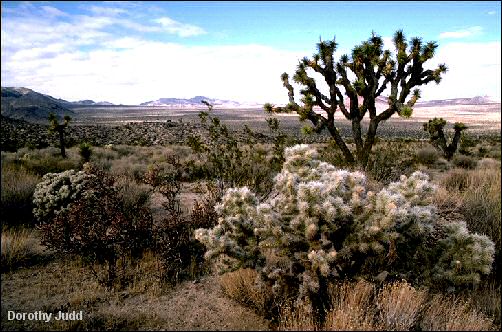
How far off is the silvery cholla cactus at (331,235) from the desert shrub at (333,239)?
12 millimetres

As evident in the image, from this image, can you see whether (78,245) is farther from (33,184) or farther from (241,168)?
(241,168)

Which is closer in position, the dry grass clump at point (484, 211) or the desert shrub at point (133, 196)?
the dry grass clump at point (484, 211)

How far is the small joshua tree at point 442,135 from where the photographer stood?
2208 cm

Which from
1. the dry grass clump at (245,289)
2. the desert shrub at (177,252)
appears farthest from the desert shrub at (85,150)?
the dry grass clump at (245,289)

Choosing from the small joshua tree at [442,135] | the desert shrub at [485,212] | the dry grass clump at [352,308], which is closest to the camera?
Answer: the dry grass clump at [352,308]

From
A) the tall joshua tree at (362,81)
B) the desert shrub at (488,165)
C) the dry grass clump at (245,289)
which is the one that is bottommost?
the dry grass clump at (245,289)

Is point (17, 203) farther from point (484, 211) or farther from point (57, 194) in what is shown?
point (484, 211)

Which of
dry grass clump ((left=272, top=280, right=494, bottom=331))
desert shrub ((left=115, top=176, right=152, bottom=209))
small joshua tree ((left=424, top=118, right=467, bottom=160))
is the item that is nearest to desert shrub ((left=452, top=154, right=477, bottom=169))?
small joshua tree ((left=424, top=118, right=467, bottom=160))

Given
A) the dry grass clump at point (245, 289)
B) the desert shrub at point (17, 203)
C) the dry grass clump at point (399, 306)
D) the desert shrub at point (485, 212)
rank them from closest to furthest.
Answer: the dry grass clump at point (399, 306)
the dry grass clump at point (245, 289)
the desert shrub at point (485, 212)
the desert shrub at point (17, 203)

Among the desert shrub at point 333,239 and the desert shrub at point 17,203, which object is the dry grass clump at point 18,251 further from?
the desert shrub at point 333,239

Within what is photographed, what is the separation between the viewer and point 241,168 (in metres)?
→ 11.5

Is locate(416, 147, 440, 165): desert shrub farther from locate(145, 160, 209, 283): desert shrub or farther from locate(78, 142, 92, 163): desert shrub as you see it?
locate(145, 160, 209, 283): desert shrub

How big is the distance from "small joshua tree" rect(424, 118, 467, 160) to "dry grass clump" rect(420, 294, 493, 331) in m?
18.4

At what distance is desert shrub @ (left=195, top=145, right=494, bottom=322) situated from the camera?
5.17 metres
